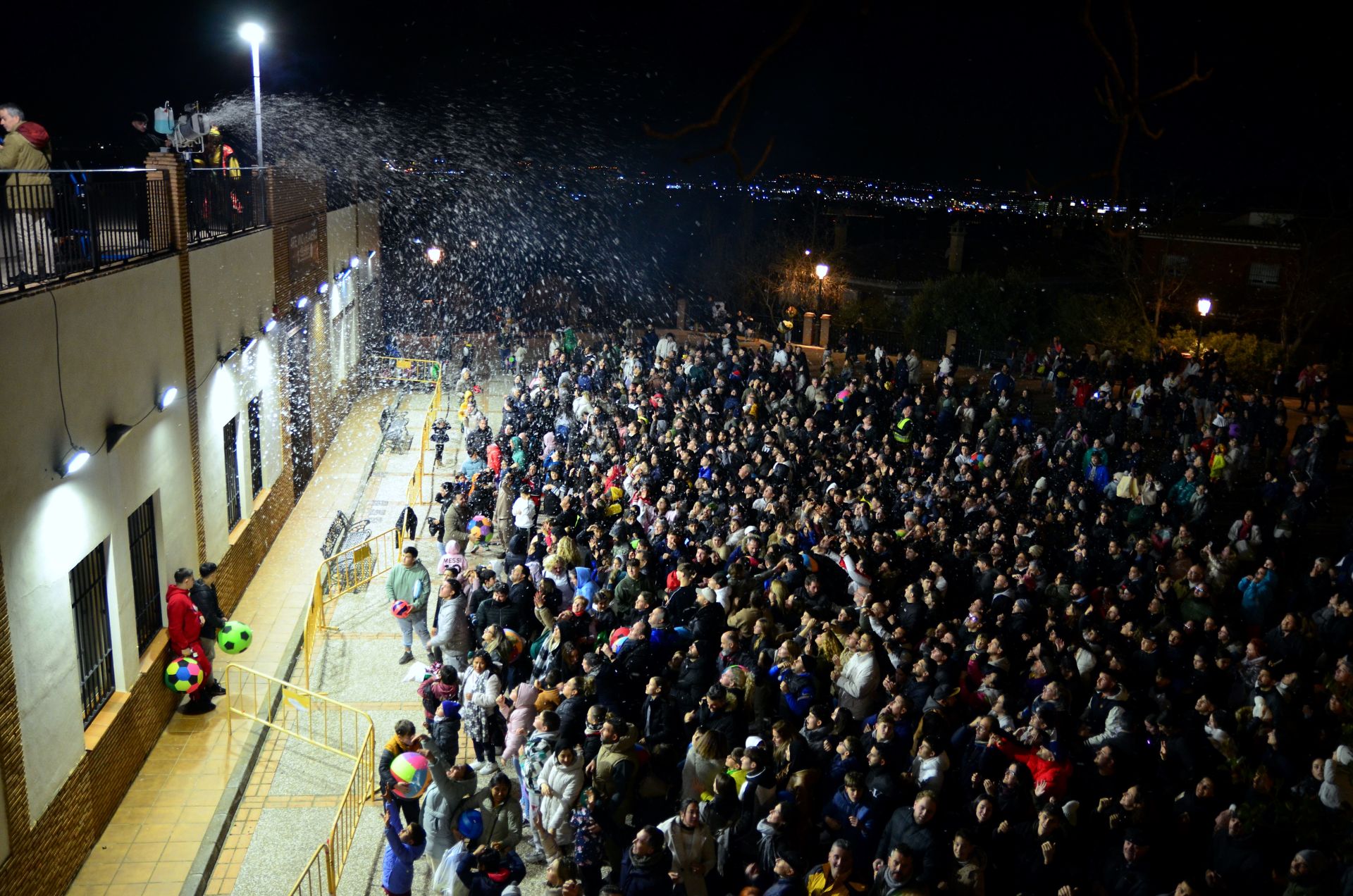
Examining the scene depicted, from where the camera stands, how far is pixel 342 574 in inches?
527

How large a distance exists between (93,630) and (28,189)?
3.64 meters

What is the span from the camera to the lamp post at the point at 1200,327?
74.1 ft

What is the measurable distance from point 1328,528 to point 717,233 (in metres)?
37.7

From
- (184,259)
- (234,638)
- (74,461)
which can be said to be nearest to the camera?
(74,461)

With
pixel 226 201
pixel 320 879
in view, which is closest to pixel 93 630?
pixel 320 879

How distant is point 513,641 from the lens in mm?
9195

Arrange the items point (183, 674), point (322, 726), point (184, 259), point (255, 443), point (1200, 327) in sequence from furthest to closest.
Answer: point (1200, 327) < point (255, 443) < point (184, 259) < point (183, 674) < point (322, 726)

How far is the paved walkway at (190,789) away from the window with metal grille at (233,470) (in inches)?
36.1

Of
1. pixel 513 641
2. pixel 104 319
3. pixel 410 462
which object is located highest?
pixel 104 319

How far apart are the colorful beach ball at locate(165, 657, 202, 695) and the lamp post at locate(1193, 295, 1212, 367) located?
18868 mm

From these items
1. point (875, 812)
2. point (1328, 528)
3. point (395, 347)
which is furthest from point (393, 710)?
point (395, 347)

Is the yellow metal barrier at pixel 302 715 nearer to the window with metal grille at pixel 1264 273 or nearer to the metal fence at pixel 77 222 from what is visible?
the metal fence at pixel 77 222

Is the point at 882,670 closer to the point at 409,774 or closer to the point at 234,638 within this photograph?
the point at 409,774

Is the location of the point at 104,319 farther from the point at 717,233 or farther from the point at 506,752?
the point at 717,233
